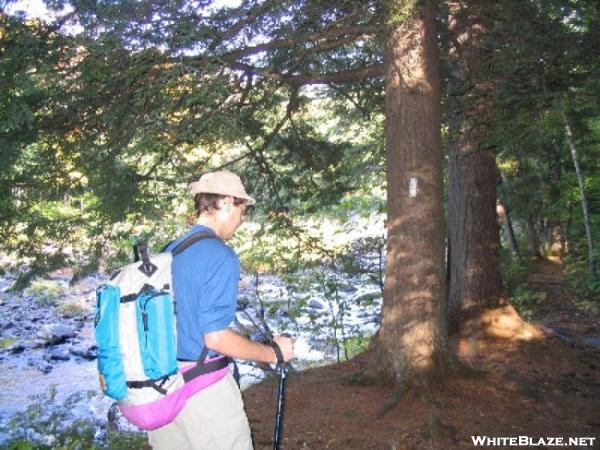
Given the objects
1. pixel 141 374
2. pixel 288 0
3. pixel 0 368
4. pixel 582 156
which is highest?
pixel 288 0

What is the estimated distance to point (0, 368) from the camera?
39.4 feet

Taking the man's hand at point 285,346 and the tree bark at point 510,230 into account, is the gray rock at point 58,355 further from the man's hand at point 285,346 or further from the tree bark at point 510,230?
the tree bark at point 510,230

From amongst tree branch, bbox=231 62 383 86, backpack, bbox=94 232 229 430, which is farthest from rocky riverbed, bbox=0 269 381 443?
backpack, bbox=94 232 229 430

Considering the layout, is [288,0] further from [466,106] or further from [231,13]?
[466,106]

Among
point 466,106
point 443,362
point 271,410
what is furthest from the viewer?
point 466,106

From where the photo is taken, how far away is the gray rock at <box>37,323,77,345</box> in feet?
47.3

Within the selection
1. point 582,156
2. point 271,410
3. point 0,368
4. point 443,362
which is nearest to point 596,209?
point 582,156

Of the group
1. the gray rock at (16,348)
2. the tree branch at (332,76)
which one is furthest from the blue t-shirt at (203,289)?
the gray rock at (16,348)

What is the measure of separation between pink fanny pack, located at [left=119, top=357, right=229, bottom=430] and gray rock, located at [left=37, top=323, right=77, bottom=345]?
13.7 m

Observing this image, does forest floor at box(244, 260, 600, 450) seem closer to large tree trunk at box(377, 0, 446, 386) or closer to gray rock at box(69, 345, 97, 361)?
large tree trunk at box(377, 0, 446, 386)

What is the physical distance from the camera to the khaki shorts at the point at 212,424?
2.47 meters

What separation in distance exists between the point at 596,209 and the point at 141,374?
559 inches

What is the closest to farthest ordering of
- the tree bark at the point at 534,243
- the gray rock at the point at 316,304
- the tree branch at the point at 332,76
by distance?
the tree branch at the point at 332,76, the tree bark at the point at 534,243, the gray rock at the point at 316,304

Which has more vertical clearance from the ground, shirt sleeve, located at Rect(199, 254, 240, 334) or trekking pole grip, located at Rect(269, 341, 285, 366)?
shirt sleeve, located at Rect(199, 254, 240, 334)
